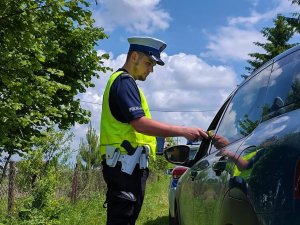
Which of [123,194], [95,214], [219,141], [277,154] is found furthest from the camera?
[95,214]

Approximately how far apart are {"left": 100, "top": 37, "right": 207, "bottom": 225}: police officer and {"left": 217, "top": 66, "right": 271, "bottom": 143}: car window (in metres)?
0.27

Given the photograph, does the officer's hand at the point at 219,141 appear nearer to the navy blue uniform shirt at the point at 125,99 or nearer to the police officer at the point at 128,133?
the police officer at the point at 128,133

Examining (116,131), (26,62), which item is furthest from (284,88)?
(26,62)

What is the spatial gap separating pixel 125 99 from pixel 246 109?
0.96m

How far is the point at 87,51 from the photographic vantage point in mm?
12703

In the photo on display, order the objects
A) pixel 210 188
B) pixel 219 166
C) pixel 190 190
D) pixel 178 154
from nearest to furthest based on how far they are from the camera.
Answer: pixel 219 166 → pixel 210 188 → pixel 190 190 → pixel 178 154

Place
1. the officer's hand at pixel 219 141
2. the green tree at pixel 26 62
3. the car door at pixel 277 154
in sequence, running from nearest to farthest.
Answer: the car door at pixel 277 154 → the officer's hand at pixel 219 141 → the green tree at pixel 26 62

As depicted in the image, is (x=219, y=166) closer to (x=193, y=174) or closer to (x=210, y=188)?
(x=210, y=188)

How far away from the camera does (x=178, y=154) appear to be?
13.0ft

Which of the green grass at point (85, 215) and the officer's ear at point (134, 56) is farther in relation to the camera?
the green grass at point (85, 215)

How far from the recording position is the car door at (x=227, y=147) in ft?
7.89

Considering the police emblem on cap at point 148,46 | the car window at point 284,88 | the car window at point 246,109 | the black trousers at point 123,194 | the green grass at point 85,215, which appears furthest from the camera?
the green grass at point 85,215

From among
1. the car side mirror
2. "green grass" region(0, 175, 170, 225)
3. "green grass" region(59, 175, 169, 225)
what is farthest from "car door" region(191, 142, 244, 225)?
"green grass" region(59, 175, 169, 225)

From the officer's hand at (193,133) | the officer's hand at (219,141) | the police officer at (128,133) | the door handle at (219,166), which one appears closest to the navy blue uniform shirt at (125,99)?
the police officer at (128,133)
